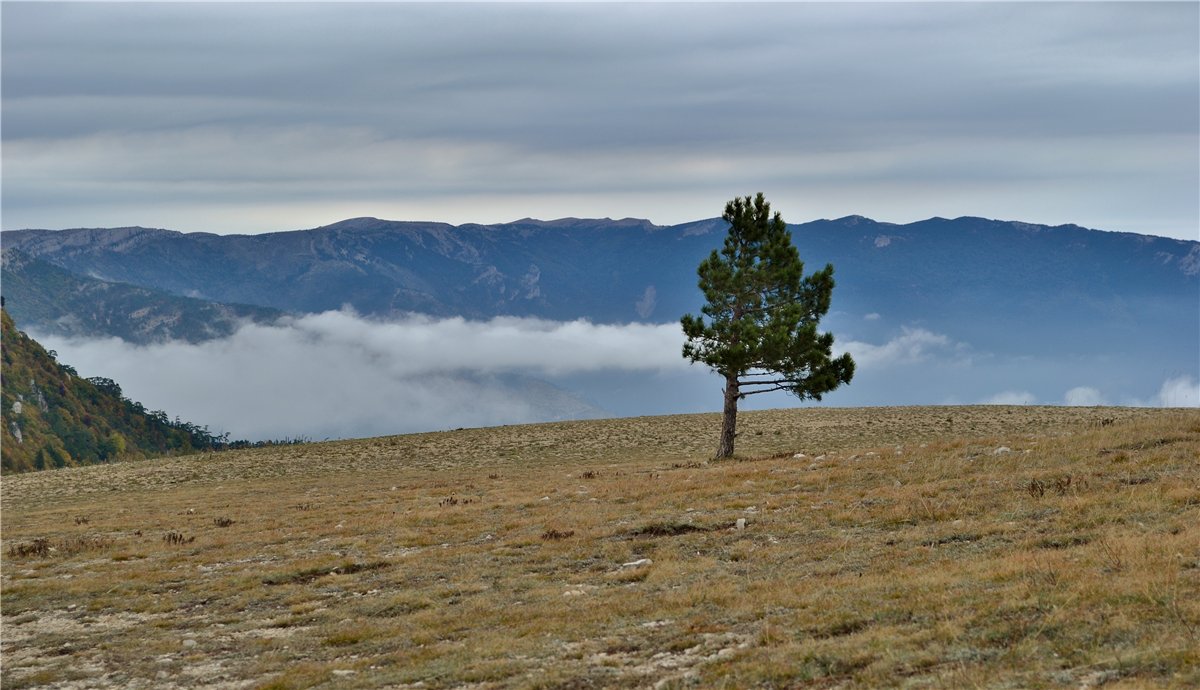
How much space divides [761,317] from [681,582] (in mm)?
31602

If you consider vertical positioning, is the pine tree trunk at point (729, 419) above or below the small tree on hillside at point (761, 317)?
below

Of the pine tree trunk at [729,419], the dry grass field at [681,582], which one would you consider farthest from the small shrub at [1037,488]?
the pine tree trunk at [729,419]

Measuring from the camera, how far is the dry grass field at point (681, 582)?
1216cm

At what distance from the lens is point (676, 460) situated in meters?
52.7

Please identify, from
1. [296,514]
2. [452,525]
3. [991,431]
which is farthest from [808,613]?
[991,431]

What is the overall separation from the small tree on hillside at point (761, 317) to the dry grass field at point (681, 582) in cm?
850

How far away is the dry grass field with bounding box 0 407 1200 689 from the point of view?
12.2m

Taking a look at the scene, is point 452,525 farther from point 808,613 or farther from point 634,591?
point 808,613

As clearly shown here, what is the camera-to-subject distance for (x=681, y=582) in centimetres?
1778

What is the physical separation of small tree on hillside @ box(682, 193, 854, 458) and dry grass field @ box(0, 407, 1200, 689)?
850cm

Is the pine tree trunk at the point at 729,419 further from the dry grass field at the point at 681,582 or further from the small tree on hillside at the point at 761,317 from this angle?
the dry grass field at the point at 681,582

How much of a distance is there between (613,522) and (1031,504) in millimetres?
9836

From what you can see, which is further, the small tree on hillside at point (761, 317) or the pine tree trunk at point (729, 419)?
the pine tree trunk at point (729, 419)

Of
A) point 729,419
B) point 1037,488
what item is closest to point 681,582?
point 1037,488
